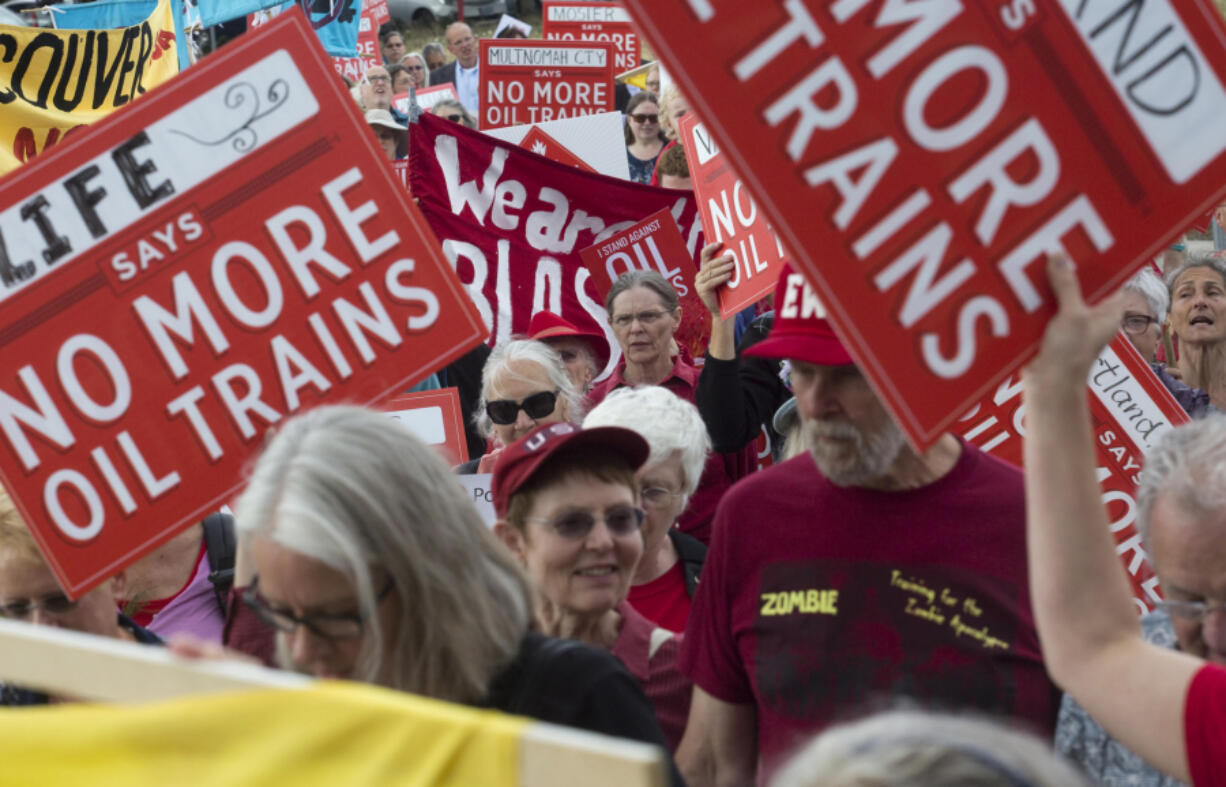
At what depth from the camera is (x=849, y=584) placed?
8.02 feet

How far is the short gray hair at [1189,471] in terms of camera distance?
2.09m

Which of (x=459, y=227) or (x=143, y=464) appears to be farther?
(x=459, y=227)

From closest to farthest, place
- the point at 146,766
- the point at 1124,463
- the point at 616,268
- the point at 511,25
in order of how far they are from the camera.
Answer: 1. the point at 146,766
2. the point at 1124,463
3. the point at 616,268
4. the point at 511,25

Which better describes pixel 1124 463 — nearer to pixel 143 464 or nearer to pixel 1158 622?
pixel 1158 622

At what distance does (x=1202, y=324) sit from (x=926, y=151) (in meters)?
3.99

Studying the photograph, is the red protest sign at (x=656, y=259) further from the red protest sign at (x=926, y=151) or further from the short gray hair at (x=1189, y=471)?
the red protest sign at (x=926, y=151)

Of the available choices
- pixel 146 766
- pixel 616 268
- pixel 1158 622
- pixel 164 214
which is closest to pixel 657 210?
pixel 616 268

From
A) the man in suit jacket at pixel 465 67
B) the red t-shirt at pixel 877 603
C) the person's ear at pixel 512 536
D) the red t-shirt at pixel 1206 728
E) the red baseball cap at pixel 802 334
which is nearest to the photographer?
the red t-shirt at pixel 1206 728

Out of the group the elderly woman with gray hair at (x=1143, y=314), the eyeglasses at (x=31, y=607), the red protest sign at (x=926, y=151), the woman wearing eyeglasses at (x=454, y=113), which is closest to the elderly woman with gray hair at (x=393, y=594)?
the red protest sign at (x=926, y=151)

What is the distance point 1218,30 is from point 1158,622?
100 centimetres

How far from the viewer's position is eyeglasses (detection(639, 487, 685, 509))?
11.6ft

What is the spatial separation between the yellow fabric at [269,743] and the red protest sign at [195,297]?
1416 millimetres

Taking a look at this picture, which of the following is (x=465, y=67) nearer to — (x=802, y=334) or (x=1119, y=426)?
(x=1119, y=426)

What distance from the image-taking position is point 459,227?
6.52 meters
